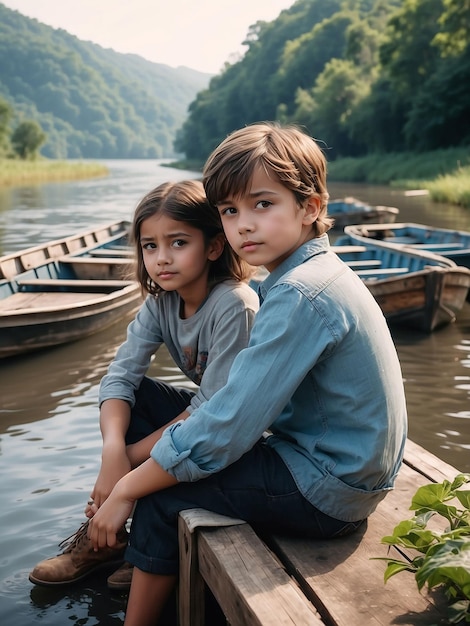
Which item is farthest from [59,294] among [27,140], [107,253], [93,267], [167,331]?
[27,140]

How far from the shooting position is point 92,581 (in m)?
2.72

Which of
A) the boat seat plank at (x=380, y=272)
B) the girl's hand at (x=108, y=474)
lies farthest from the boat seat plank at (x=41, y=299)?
the girl's hand at (x=108, y=474)

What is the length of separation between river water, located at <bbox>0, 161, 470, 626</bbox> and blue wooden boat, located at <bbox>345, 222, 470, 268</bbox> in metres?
Result: 1.32

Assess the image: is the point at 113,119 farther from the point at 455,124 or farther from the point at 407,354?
the point at 407,354

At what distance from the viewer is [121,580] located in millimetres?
2549

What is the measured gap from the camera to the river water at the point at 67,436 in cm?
270

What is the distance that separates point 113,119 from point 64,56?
61.6 ft

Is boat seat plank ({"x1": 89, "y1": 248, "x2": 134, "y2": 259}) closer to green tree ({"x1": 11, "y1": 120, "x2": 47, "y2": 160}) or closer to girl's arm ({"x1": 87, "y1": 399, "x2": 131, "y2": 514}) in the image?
girl's arm ({"x1": 87, "y1": 399, "x2": 131, "y2": 514})

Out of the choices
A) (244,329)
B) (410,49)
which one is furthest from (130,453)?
(410,49)

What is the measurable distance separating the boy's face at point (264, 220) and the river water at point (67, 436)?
4.94ft

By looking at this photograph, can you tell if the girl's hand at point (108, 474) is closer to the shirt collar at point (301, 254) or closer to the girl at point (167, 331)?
the girl at point (167, 331)

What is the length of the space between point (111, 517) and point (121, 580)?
0.71 m

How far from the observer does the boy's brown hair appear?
1828 millimetres

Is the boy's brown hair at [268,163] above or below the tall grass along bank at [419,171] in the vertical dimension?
above
